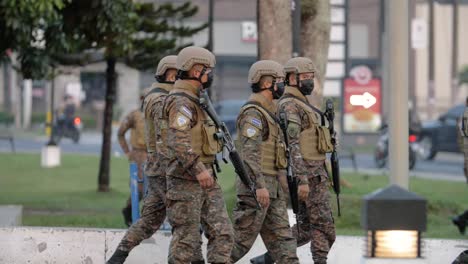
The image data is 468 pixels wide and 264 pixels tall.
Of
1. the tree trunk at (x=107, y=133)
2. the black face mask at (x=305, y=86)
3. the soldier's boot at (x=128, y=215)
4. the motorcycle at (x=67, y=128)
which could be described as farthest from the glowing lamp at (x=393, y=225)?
the motorcycle at (x=67, y=128)

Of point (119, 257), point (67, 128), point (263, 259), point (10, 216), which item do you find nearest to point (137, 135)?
point (10, 216)

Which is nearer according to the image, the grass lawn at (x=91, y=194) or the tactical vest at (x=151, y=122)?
the tactical vest at (x=151, y=122)

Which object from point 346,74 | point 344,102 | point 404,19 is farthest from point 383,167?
point 404,19

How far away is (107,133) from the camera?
2317cm

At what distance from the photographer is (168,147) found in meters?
10.2

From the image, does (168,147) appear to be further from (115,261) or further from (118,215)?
(118,215)

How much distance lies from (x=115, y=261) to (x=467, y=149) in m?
4.46

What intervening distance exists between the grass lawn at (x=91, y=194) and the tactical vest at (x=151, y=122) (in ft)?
10.6

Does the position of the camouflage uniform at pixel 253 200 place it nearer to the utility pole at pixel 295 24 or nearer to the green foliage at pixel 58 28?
the utility pole at pixel 295 24

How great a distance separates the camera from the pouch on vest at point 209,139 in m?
10.2

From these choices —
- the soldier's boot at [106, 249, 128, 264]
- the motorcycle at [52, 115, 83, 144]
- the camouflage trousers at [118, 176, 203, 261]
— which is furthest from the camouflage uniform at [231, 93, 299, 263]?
the motorcycle at [52, 115, 83, 144]

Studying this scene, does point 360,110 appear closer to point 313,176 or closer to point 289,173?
point 313,176

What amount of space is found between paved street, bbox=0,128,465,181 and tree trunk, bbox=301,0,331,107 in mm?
9816

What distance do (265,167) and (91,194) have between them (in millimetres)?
12559
